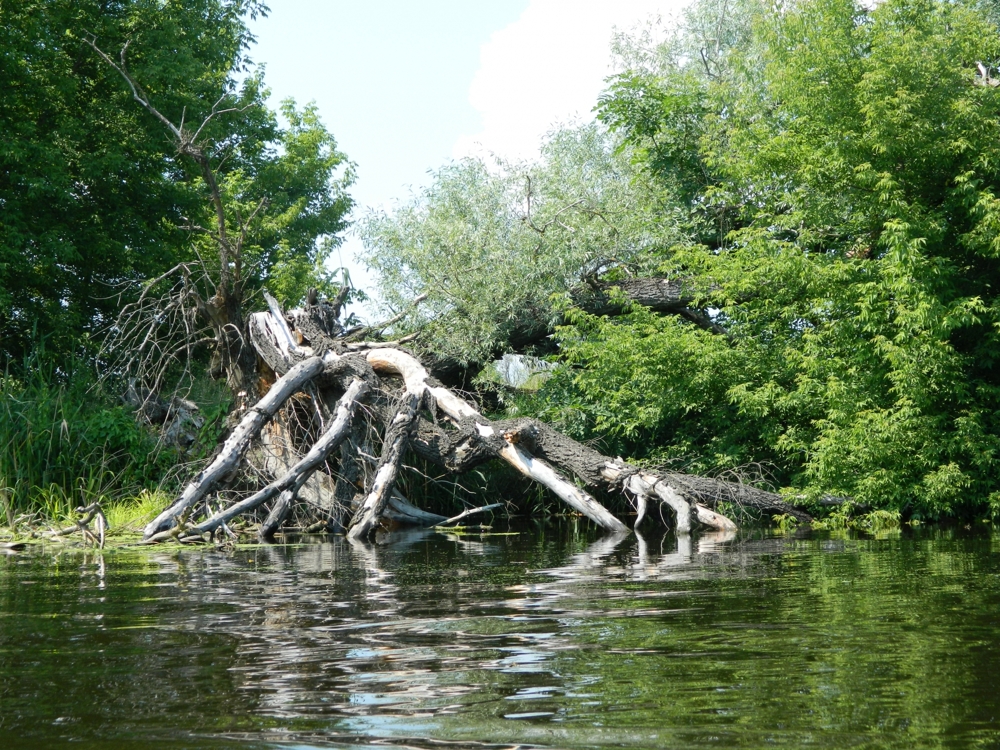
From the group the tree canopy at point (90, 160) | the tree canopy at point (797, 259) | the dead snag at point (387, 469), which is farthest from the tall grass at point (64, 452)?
the tree canopy at point (797, 259)

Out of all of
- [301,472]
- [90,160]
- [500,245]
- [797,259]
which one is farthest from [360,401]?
[90,160]

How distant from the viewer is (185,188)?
24.4 m

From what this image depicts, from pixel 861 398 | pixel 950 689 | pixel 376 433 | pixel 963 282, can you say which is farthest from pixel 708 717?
pixel 963 282

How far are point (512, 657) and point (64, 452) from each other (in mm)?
11610

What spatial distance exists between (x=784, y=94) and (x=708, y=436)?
592cm

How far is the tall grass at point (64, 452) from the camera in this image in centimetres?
1333

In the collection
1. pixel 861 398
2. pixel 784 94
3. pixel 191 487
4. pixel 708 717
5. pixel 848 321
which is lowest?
pixel 708 717

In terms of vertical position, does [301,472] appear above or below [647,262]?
below

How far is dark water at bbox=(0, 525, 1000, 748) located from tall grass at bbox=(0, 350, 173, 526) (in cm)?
548

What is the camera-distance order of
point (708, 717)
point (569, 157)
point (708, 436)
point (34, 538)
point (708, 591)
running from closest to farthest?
1. point (708, 717)
2. point (708, 591)
3. point (34, 538)
4. point (708, 436)
5. point (569, 157)

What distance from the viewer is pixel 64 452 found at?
14328 mm

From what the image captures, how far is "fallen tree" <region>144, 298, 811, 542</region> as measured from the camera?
12.7 metres

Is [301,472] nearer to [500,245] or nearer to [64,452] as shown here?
[64,452]

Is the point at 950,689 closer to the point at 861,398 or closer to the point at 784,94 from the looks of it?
the point at 861,398
